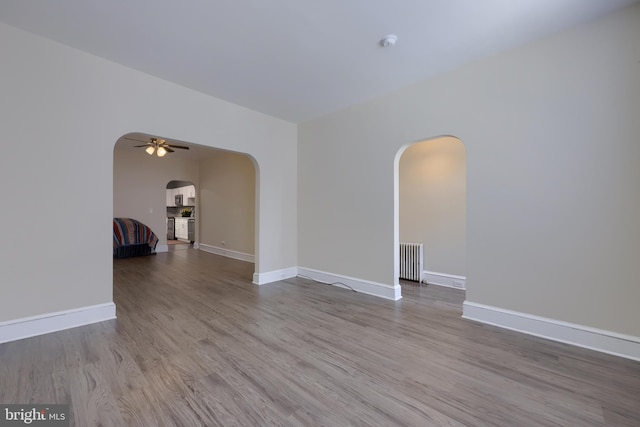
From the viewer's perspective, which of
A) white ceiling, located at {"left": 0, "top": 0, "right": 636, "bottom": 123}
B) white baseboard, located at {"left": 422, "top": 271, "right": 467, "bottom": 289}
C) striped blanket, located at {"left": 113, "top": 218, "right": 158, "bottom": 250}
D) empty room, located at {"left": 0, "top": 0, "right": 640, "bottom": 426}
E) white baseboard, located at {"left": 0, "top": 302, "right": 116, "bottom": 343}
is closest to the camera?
empty room, located at {"left": 0, "top": 0, "right": 640, "bottom": 426}

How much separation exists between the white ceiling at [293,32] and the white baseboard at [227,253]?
4092 millimetres

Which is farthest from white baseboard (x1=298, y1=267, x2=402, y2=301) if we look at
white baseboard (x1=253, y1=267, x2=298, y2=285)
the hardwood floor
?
the hardwood floor

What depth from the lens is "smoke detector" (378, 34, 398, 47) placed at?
2376mm

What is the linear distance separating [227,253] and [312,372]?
18.3ft

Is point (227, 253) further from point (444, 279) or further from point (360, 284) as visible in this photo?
point (444, 279)

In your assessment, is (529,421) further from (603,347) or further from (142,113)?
(142,113)

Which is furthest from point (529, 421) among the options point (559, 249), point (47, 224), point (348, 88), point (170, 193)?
point (170, 193)

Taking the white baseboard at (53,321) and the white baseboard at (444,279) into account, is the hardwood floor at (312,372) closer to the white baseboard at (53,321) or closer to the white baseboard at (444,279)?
the white baseboard at (53,321)

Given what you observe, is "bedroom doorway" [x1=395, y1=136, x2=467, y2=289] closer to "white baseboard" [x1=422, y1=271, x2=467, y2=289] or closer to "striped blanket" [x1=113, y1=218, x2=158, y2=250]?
"white baseboard" [x1=422, y1=271, x2=467, y2=289]

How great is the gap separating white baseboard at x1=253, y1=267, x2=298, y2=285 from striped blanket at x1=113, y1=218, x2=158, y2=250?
4193 mm

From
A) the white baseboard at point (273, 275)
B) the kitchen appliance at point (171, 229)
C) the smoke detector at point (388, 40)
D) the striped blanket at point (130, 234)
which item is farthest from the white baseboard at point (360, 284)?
the kitchen appliance at point (171, 229)

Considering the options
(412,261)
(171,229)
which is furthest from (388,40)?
(171,229)

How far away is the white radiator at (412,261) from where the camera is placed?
4.36 metres

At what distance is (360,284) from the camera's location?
12.8ft
